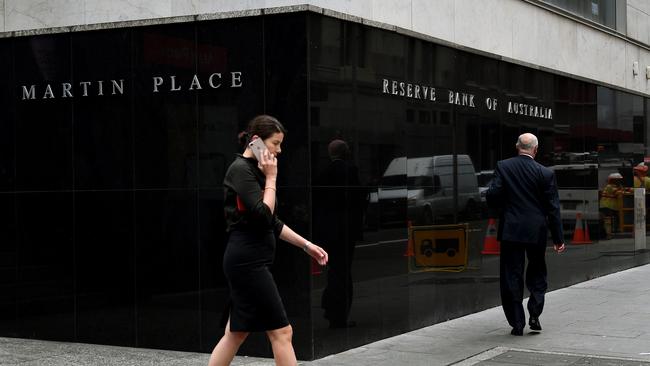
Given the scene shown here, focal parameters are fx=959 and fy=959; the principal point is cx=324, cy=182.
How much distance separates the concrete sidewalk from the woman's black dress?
2.26m

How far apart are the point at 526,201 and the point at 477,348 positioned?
5.23ft

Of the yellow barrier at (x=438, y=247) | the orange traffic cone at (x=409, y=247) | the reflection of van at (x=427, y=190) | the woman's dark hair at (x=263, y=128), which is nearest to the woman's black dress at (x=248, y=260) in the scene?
the woman's dark hair at (x=263, y=128)

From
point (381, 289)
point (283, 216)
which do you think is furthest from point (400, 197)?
point (283, 216)

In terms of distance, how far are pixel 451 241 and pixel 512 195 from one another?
4.05ft

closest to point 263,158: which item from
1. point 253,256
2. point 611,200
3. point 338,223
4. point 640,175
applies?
point 253,256

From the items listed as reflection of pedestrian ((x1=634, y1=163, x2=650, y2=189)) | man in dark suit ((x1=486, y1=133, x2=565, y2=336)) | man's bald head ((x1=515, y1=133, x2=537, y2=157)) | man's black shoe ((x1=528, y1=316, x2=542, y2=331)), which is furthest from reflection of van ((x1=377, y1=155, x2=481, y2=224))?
reflection of pedestrian ((x1=634, y1=163, x2=650, y2=189))

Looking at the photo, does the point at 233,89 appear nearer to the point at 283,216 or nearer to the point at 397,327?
the point at 283,216

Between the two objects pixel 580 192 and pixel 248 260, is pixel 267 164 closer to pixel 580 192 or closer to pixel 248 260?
pixel 248 260

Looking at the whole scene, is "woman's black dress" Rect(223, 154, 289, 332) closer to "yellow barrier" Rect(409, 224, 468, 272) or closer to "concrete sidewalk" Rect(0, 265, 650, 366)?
"concrete sidewalk" Rect(0, 265, 650, 366)

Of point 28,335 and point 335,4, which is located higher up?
point 335,4

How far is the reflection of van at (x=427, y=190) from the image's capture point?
30.3 ft

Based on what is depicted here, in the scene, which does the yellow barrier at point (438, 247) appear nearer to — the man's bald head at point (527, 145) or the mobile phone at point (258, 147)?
the man's bald head at point (527, 145)

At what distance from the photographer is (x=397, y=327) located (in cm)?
927

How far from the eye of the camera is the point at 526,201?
9359 millimetres
